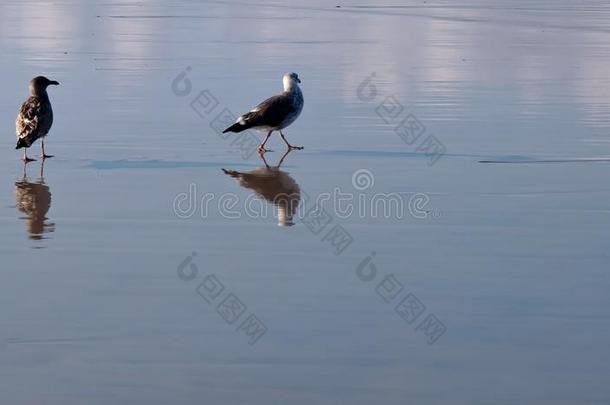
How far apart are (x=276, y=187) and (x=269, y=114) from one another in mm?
2234

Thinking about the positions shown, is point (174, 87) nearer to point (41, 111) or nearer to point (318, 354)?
point (41, 111)

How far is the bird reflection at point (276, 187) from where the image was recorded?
9.90 m

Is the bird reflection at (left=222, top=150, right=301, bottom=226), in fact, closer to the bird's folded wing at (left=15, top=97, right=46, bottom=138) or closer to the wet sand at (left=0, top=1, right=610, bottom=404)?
the wet sand at (left=0, top=1, right=610, bottom=404)

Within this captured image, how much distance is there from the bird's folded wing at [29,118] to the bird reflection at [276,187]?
1834 mm

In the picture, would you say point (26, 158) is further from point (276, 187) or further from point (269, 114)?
point (276, 187)

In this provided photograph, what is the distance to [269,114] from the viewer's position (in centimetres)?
1301

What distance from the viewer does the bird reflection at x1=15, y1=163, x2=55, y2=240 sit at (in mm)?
9133

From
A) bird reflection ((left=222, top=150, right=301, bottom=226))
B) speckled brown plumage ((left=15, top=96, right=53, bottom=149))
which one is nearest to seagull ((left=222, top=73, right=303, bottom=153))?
bird reflection ((left=222, top=150, right=301, bottom=226))

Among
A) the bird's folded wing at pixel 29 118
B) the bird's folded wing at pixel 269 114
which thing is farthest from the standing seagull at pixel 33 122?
the bird's folded wing at pixel 269 114

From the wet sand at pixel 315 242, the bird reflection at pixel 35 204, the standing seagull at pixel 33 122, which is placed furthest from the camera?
the standing seagull at pixel 33 122

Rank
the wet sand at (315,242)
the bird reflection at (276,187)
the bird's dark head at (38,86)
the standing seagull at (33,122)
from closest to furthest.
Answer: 1. the wet sand at (315,242)
2. the bird reflection at (276,187)
3. the standing seagull at (33,122)
4. the bird's dark head at (38,86)

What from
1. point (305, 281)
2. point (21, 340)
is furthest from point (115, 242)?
point (21, 340)

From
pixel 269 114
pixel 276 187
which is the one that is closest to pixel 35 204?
pixel 276 187

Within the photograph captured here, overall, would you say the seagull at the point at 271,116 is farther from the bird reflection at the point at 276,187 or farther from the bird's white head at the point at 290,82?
the bird reflection at the point at 276,187
